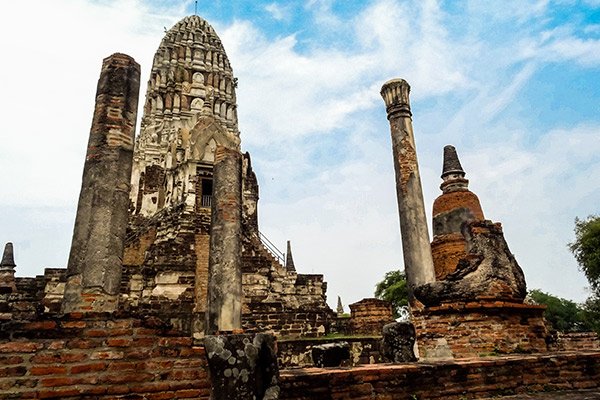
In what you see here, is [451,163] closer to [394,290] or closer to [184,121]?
[184,121]

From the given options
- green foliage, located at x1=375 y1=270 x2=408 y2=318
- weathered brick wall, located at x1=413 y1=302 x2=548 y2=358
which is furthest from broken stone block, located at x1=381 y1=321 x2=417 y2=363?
green foliage, located at x1=375 y1=270 x2=408 y2=318

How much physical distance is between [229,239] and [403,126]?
449cm

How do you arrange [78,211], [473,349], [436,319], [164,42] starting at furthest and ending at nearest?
[164,42]
[78,211]
[436,319]
[473,349]

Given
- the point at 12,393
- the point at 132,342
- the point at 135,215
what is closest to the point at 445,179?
the point at 132,342

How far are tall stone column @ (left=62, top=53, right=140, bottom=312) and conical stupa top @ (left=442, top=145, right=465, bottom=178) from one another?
23.1 ft

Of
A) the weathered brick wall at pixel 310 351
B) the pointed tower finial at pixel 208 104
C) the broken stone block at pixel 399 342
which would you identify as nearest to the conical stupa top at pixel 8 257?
the pointed tower finial at pixel 208 104

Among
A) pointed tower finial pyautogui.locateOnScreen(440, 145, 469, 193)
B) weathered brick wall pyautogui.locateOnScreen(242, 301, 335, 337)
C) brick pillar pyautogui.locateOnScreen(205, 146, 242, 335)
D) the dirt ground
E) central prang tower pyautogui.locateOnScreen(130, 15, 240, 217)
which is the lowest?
the dirt ground

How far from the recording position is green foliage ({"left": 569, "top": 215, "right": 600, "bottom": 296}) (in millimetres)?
22188

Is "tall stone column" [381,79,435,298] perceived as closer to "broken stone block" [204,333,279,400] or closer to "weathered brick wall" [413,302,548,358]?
"weathered brick wall" [413,302,548,358]

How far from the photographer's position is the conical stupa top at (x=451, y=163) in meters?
10.3

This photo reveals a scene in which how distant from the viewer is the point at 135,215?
21891 millimetres

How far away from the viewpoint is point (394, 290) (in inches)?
1404

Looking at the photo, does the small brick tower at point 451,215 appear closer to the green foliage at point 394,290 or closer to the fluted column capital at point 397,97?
the fluted column capital at point 397,97

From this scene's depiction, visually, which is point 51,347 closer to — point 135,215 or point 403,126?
point 403,126
